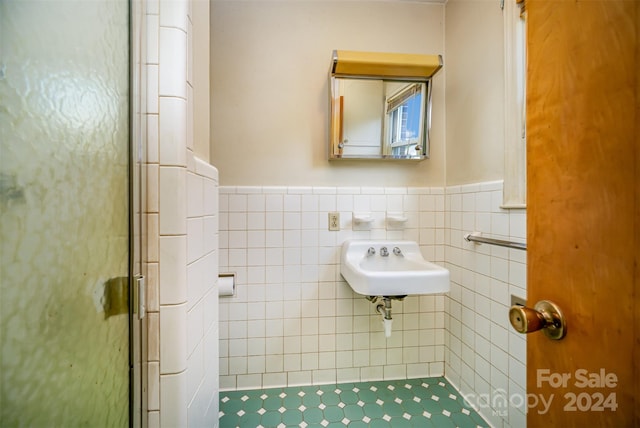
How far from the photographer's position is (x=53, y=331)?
1.60 feet

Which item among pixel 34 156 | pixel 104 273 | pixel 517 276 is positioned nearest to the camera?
pixel 34 156

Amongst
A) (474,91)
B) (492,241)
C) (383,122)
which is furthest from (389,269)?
(474,91)

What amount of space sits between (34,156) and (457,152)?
1811 millimetres

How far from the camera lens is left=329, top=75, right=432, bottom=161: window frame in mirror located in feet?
5.22

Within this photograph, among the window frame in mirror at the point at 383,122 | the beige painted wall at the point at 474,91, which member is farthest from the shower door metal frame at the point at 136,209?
the beige painted wall at the point at 474,91

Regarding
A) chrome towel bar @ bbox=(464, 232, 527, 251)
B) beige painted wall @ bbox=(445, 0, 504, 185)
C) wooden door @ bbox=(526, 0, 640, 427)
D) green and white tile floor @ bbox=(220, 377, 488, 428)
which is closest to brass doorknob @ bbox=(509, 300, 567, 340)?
wooden door @ bbox=(526, 0, 640, 427)

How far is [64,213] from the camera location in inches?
20.0

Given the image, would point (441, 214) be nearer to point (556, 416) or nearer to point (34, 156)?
point (556, 416)

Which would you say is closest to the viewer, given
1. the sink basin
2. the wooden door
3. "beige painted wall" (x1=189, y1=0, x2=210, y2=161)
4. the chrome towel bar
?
the wooden door

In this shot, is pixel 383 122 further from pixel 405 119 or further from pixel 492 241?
pixel 492 241

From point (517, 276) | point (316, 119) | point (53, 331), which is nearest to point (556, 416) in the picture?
point (517, 276)

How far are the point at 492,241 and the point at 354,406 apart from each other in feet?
3.77

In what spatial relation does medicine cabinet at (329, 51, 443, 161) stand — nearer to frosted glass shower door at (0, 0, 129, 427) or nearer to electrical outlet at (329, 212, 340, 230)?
electrical outlet at (329, 212, 340, 230)

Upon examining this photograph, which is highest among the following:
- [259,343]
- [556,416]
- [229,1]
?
[229,1]
